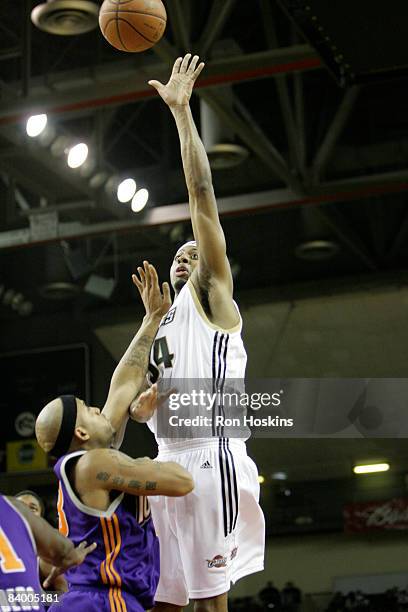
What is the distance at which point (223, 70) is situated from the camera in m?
10.0

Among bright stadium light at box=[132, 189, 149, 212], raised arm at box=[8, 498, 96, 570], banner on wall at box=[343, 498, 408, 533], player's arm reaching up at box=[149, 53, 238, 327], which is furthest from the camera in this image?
banner on wall at box=[343, 498, 408, 533]

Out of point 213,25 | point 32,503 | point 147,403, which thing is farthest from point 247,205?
point 147,403

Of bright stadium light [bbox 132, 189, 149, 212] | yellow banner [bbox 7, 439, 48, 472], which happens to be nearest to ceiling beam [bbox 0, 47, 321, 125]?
bright stadium light [bbox 132, 189, 149, 212]

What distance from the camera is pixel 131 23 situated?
6.42 metres

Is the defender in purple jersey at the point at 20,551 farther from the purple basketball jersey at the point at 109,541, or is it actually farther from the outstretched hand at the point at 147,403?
the outstretched hand at the point at 147,403

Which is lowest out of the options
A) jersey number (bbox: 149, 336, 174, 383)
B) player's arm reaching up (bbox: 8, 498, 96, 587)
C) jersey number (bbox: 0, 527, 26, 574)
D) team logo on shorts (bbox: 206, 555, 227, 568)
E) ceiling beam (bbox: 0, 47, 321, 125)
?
jersey number (bbox: 0, 527, 26, 574)

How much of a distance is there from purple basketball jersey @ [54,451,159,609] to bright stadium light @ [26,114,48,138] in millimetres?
7107

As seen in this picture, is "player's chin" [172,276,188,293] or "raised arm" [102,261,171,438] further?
"player's chin" [172,276,188,293]

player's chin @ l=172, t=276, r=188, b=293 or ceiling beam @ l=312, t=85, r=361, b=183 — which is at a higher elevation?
ceiling beam @ l=312, t=85, r=361, b=183

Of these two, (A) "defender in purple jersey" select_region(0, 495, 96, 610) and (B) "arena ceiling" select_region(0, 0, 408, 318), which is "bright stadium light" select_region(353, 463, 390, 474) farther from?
(A) "defender in purple jersey" select_region(0, 495, 96, 610)

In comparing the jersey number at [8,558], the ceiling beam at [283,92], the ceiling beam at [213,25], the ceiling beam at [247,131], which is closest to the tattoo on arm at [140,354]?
the jersey number at [8,558]

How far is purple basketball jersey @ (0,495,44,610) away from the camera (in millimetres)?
3609

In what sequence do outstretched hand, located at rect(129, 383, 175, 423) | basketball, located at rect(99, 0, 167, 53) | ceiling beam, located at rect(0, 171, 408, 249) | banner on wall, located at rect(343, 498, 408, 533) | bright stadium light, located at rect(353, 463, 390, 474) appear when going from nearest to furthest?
outstretched hand, located at rect(129, 383, 175, 423) → basketball, located at rect(99, 0, 167, 53) → ceiling beam, located at rect(0, 171, 408, 249) → bright stadium light, located at rect(353, 463, 390, 474) → banner on wall, located at rect(343, 498, 408, 533)

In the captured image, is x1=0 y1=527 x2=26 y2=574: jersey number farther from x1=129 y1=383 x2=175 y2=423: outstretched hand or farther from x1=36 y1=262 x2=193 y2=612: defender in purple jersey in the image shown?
x1=129 y1=383 x2=175 y2=423: outstretched hand
